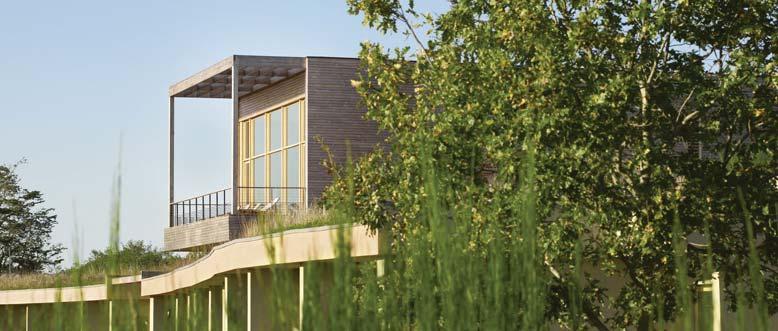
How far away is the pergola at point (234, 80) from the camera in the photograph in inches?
1004

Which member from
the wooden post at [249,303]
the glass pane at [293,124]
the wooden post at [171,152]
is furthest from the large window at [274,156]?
the wooden post at [249,303]

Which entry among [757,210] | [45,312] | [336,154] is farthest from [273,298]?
[336,154]

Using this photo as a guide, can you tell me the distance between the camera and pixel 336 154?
25734 millimetres

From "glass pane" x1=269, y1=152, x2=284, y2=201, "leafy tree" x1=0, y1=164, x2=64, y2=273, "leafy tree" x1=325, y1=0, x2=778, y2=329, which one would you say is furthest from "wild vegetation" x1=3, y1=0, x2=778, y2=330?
"leafy tree" x1=0, y1=164, x2=64, y2=273

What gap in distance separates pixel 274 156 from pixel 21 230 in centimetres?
2095

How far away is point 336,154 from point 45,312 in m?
20.7

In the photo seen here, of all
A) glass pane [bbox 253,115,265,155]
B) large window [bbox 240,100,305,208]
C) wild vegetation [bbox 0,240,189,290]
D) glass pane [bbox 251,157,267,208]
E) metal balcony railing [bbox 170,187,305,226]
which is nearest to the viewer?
wild vegetation [bbox 0,240,189,290]

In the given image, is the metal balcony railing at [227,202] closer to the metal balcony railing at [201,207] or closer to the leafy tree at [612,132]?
the metal balcony railing at [201,207]

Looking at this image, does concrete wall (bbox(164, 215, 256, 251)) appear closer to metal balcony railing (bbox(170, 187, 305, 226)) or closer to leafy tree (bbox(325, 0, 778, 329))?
metal balcony railing (bbox(170, 187, 305, 226))

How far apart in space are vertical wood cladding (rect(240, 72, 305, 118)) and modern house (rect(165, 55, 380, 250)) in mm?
22

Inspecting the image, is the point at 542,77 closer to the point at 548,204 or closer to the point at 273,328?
the point at 548,204

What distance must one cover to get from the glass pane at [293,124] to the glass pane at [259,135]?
182 centimetres

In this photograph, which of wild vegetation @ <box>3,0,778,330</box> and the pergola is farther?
the pergola

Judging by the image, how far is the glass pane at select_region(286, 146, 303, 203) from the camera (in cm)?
2681
